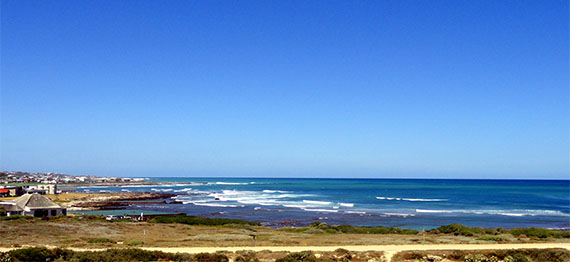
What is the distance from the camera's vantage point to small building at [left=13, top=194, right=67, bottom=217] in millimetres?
39219

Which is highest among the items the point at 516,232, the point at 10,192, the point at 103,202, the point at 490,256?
the point at 490,256

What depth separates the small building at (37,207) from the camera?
39.2 meters

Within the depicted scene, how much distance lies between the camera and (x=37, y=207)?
39312 millimetres

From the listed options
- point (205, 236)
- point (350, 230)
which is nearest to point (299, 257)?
point (205, 236)

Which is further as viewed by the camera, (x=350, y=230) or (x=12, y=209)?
(x=12, y=209)

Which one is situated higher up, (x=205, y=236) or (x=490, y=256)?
(x=490, y=256)

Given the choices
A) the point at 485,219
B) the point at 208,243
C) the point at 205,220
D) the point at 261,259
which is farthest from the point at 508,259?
the point at 485,219

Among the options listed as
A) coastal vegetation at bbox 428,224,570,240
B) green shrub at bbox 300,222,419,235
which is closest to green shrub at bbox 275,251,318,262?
green shrub at bbox 300,222,419,235

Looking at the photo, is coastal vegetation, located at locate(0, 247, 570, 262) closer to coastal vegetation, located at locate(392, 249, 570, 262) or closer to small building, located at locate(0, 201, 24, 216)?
coastal vegetation, located at locate(392, 249, 570, 262)

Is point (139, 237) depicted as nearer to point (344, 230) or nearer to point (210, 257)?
point (210, 257)

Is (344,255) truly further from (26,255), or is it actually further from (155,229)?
(155,229)

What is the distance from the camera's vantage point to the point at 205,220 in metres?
42.8

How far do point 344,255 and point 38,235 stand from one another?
1799cm

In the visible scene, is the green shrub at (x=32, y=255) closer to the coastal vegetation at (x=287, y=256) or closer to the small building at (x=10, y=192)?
the coastal vegetation at (x=287, y=256)
